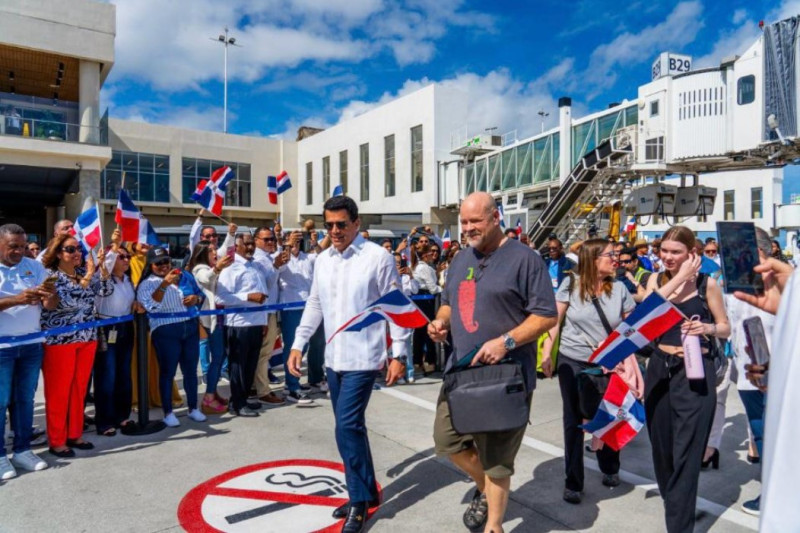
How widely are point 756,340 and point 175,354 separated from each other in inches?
200

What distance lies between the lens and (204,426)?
5.83m

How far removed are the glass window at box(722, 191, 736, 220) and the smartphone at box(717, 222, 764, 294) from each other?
140 feet

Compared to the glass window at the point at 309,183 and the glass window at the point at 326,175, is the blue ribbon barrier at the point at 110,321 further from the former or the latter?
the glass window at the point at 309,183

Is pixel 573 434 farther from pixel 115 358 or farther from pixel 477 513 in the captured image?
pixel 115 358

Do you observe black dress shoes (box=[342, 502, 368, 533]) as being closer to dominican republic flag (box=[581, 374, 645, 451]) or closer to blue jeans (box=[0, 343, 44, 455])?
dominican republic flag (box=[581, 374, 645, 451])

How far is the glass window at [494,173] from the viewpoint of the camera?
26.7 m

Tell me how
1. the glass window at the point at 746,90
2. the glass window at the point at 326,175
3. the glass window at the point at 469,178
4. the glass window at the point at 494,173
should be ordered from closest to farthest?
the glass window at the point at 746,90, the glass window at the point at 494,173, the glass window at the point at 469,178, the glass window at the point at 326,175

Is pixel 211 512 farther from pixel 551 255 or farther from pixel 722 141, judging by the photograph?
Answer: pixel 722 141

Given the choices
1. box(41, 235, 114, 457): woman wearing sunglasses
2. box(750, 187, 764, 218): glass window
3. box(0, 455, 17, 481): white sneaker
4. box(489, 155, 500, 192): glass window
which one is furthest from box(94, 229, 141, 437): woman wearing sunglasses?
box(750, 187, 764, 218): glass window

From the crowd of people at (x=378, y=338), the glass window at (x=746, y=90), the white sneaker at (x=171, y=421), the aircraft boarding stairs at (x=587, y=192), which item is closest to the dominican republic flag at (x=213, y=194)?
the crowd of people at (x=378, y=338)

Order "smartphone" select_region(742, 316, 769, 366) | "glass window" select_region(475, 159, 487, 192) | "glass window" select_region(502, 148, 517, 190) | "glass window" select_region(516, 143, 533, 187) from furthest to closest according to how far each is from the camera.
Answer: "glass window" select_region(475, 159, 487, 192)
"glass window" select_region(502, 148, 517, 190)
"glass window" select_region(516, 143, 533, 187)
"smartphone" select_region(742, 316, 769, 366)

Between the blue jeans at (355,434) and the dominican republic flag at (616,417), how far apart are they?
1572 mm

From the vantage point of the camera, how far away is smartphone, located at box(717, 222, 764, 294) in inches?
86.0

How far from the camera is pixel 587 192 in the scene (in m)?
18.9
